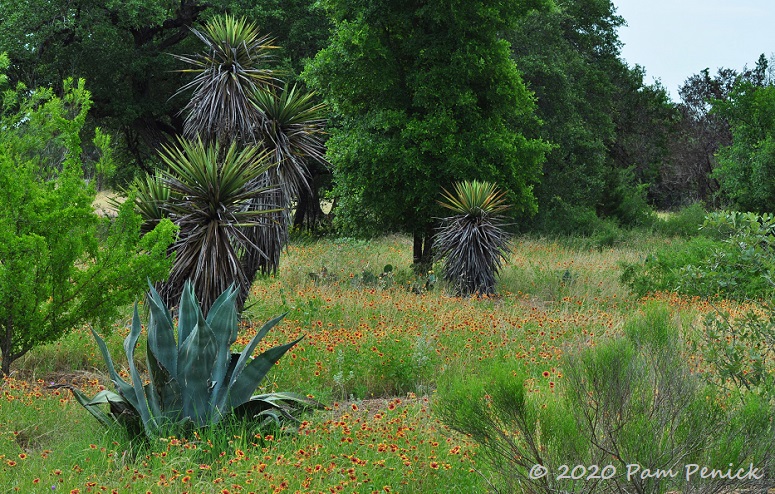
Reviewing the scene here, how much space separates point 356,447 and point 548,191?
20.7m

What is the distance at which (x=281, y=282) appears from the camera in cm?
1427

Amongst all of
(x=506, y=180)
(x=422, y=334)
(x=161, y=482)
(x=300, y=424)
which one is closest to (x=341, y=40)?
(x=506, y=180)

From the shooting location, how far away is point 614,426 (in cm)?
443

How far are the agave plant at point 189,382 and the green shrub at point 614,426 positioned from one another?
2017 mm

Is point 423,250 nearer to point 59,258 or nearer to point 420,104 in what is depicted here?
point 420,104

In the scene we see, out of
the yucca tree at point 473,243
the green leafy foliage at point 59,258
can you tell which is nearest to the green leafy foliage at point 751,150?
the yucca tree at point 473,243

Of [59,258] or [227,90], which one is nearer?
[59,258]

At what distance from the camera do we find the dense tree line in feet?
54.4

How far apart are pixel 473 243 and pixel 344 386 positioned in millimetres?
7123

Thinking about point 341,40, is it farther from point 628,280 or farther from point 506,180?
point 628,280

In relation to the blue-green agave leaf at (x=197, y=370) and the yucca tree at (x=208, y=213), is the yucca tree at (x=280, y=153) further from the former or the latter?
the blue-green agave leaf at (x=197, y=370)

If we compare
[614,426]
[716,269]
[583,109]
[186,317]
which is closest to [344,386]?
[186,317]

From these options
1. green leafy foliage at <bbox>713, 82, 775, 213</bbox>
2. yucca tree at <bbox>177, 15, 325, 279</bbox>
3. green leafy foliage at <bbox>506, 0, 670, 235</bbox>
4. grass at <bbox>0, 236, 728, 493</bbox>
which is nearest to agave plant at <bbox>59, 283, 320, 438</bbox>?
grass at <bbox>0, 236, 728, 493</bbox>

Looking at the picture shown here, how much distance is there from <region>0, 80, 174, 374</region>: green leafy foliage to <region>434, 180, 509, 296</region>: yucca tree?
7.09 metres
